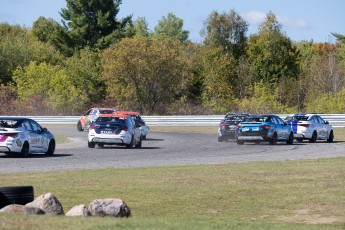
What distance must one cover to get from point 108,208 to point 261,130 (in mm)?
28444

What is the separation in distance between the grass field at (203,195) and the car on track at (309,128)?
58.2ft

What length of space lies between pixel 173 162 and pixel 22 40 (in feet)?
261

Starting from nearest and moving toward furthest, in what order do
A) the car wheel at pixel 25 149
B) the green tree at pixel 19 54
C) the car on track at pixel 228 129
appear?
the car wheel at pixel 25 149
the car on track at pixel 228 129
the green tree at pixel 19 54

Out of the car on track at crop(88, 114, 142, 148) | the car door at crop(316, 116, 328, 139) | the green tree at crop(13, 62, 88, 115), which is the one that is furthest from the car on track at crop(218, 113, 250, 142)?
the green tree at crop(13, 62, 88, 115)

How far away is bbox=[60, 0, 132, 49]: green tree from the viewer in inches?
3964

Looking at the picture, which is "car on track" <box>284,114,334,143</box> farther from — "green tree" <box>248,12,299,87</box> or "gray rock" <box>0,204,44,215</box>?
"green tree" <box>248,12,299,87</box>

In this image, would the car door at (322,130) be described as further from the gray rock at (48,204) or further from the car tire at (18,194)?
the gray rock at (48,204)

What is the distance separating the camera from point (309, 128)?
43.4 metres

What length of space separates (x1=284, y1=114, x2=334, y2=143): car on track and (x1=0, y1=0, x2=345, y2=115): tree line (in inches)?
1213

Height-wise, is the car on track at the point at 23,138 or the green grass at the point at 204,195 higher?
the car on track at the point at 23,138

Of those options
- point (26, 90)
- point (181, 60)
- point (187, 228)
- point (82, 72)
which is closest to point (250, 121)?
point (187, 228)

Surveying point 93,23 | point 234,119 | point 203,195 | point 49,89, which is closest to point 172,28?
point 93,23

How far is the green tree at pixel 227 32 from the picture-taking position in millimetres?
98125

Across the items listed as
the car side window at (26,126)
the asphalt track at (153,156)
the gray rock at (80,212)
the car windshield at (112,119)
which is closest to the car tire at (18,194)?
the gray rock at (80,212)
